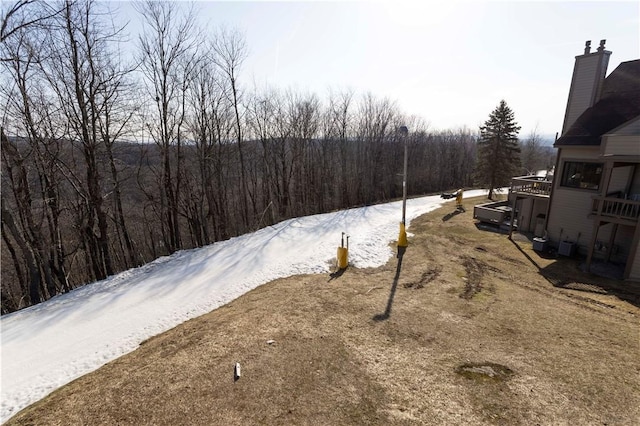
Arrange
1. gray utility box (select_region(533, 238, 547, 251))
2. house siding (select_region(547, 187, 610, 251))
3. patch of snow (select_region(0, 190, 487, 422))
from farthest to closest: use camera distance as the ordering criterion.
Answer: gray utility box (select_region(533, 238, 547, 251)), house siding (select_region(547, 187, 610, 251)), patch of snow (select_region(0, 190, 487, 422))

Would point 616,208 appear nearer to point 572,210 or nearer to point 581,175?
point 572,210

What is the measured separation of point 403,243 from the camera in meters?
13.1

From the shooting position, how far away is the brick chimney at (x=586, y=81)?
44.6 feet

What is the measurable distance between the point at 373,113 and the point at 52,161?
105 ft

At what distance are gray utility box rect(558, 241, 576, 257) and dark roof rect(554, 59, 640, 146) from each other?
4542 millimetres

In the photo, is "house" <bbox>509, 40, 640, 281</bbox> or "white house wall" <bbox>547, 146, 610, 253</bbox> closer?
"house" <bbox>509, 40, 640, 281</bbox>

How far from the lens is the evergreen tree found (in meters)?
26.2

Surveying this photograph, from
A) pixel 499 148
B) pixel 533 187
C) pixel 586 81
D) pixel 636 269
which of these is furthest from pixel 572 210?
pixel 499 148

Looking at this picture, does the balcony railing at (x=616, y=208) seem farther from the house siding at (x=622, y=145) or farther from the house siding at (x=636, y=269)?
the house siding at (x=622, y=145)

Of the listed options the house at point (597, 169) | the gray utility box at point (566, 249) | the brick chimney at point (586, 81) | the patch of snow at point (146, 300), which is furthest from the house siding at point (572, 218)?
the patch of snow at point (146, 300)

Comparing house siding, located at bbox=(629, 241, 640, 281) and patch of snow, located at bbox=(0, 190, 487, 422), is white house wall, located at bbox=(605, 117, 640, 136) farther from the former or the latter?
patch of snow, located at bbox=(0, 190, 487, 422)

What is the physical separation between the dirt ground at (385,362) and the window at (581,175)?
5.06 meters

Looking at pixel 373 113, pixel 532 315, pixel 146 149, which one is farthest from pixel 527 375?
pixel 373 113

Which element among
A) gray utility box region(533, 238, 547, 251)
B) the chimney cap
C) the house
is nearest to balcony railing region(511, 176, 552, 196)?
the house
